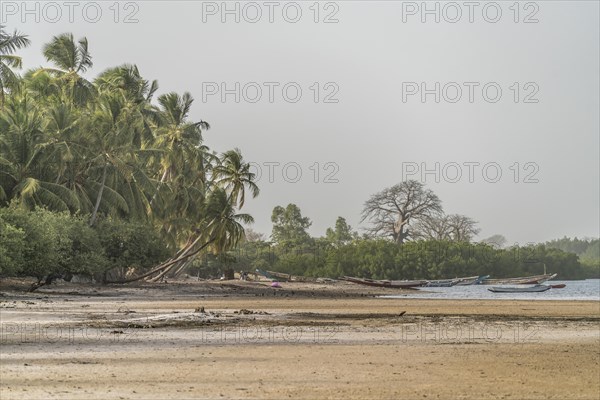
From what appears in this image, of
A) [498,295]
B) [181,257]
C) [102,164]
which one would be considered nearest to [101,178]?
[102,164]

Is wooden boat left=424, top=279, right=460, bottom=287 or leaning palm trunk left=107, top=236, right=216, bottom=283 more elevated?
leaning palm trunk left=107, top=236, right=216, bottom=283

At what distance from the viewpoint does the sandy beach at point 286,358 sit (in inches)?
393

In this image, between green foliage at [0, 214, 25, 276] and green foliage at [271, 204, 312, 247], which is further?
green foliage at [271, 204, 312, 247]

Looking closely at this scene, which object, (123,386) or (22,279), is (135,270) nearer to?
(22,279)

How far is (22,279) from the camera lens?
141 feet

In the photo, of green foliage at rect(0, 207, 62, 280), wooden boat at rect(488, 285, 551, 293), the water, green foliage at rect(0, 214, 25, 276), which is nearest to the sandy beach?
green foliage at rect(0, 214, 25, 276)

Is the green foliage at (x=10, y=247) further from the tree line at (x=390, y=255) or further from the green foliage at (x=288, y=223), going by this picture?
the green foliage at (x=288, y=223)

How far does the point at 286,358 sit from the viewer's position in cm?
1311

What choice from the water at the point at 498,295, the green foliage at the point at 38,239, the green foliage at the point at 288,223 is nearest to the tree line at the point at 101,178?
the green foliage at the point at 38,239

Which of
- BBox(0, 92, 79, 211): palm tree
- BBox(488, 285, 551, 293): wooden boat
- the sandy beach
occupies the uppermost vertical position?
BBox(0, 92, 79, 211): palm tree

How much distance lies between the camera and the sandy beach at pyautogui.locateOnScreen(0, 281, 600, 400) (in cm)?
998

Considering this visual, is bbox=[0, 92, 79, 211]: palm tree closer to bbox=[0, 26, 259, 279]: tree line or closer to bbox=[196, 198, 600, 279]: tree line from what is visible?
bbox=[0, 26, 259, 279]: tree line

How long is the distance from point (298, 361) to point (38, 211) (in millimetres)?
29707

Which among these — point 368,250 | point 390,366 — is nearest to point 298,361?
point 390,366
